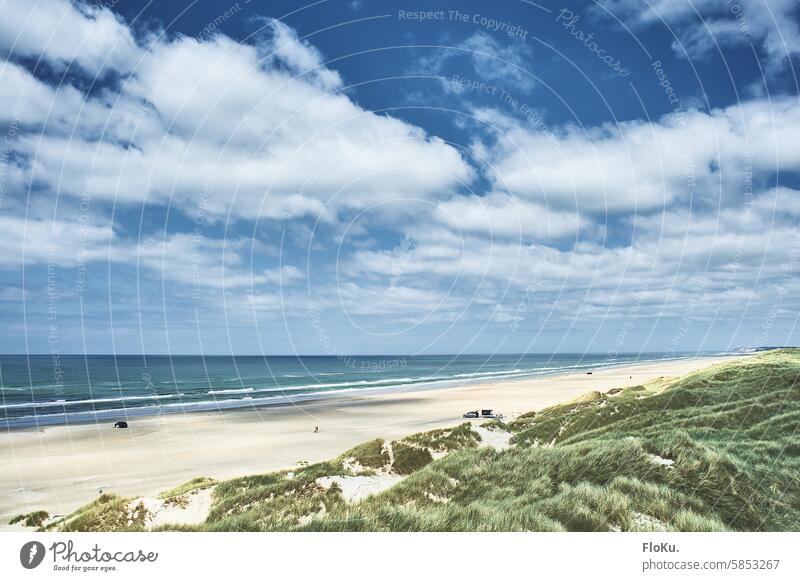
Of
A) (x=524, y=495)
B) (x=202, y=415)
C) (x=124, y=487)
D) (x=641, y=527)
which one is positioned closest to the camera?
(x=641, y=527)

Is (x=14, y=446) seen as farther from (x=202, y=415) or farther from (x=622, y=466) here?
(x=622, y=466)

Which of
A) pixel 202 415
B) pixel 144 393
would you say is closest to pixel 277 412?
pixel 202 415

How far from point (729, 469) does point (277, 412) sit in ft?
167

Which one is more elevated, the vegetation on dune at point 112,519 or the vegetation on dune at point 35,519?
the vegetation on dune at point 112,519

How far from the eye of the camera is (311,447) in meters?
35.0
